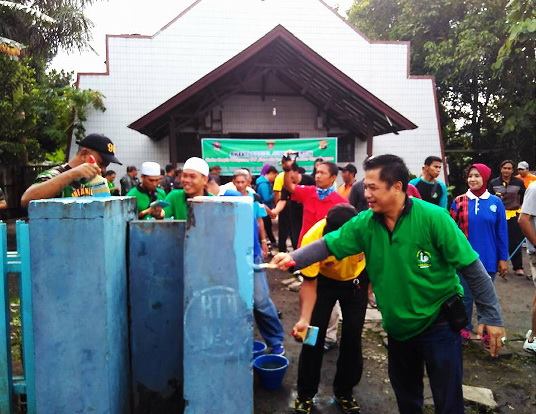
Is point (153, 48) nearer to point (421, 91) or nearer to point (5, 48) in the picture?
point (5, 48)

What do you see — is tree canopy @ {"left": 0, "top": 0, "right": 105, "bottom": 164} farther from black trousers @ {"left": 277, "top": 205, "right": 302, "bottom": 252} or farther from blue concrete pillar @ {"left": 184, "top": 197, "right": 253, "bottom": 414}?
blue concrete pillar @ {"left": 184, "top": 197, "right": 253, "bottom": 414}

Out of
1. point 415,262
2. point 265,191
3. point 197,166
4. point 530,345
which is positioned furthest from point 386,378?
point 265,191

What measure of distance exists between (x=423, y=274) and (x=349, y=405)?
4.95 feet

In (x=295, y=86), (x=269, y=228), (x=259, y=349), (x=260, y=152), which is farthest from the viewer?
(x=295, y=86)

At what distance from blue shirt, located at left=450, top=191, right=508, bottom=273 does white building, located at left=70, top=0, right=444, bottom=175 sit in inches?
255

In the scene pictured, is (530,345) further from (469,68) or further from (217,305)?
(469,68)

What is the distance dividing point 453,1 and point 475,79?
9.58ft

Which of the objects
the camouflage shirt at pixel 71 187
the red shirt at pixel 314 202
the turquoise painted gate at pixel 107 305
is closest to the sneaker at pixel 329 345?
the red shirt at pixel 314 202

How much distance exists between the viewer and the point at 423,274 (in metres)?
2.40

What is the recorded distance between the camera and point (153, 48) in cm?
1281

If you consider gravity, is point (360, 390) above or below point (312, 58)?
below

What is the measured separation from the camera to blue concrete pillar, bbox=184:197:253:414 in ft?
7.63

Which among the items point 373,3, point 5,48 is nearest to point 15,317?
point 5,48

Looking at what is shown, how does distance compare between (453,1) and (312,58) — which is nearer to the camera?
(312,58)
